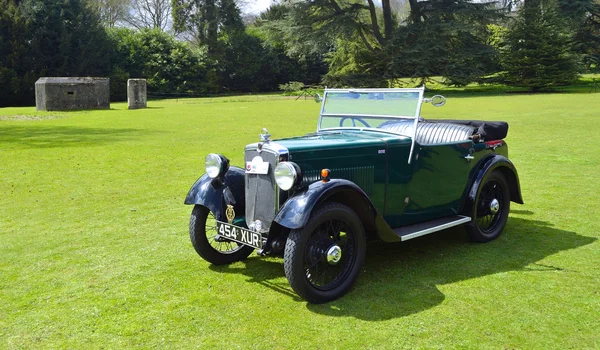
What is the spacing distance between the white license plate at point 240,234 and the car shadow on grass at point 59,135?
10071 millimetres

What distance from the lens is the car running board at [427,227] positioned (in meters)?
5.10

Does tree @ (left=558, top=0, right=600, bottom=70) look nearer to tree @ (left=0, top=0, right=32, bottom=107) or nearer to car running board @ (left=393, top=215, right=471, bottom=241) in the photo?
tree @ (left=0, top=0, right=32, bottom=107)

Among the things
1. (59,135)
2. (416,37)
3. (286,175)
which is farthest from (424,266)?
(416,37)

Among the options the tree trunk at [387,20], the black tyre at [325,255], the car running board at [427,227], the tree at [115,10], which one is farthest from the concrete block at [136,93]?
the tree at [115,10]

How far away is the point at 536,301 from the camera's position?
4.36 metres

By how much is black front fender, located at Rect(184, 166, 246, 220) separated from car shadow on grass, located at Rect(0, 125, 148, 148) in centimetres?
957

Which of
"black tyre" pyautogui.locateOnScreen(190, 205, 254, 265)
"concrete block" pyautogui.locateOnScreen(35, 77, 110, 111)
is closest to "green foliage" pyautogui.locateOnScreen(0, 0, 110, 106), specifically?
"concrete block" pyautogui.locateOnScreen(35, 77, 110, 111)

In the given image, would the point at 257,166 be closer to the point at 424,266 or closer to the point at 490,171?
the point at 424,266

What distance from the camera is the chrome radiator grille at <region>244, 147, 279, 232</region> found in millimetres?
4742

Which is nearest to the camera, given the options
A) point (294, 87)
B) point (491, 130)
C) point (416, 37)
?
point (491, 130)

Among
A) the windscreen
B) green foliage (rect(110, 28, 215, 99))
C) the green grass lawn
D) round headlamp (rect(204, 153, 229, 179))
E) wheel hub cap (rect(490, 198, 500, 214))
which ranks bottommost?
the green grass lawn

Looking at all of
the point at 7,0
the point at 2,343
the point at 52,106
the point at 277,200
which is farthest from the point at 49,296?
the point at 7,0

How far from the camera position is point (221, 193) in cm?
522

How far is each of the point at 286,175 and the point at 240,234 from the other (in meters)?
0.74
